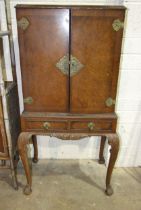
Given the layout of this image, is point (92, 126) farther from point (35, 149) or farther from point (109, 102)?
point (35, 149)

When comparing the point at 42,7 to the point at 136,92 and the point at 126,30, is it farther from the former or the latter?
the point at 136,92

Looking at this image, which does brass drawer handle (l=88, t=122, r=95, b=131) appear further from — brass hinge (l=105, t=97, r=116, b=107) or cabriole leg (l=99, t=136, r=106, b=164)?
cabriole leg (l=99, t=136, r=106, b=164)

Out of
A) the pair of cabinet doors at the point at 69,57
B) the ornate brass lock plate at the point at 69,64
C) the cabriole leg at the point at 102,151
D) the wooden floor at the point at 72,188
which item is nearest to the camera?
the pair of cabinet doors at the point at 69,57

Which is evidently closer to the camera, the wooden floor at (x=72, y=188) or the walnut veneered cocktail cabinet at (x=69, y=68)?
the walnut veneered cocktail cabinet at (x=69, y=68)

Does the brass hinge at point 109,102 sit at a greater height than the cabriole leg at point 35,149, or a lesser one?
greater

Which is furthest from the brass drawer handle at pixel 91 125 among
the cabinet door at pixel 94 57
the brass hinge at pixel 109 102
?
the brass hinge at pixel 109 102

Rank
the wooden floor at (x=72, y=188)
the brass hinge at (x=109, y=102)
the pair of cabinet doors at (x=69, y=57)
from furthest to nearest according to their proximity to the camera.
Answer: the wooden floor at (x=72, y=188)
the brass hinge at (x=109, y=102)
the pair of cabinet doors at (x=69, y=57)

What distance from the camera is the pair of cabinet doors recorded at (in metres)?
1.41

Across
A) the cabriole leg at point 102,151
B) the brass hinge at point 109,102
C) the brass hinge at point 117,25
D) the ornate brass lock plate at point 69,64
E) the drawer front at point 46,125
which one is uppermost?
the brass hinge at point 117,25

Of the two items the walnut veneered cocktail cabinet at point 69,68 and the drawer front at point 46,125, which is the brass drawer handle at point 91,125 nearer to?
the walnut veneered cocktail cabinet at point 69,68

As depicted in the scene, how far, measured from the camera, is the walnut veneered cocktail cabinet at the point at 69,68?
1414 millimetres

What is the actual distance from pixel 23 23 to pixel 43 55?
0.26 meters

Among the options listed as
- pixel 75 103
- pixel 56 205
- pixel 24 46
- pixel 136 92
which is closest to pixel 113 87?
pixel 75 103

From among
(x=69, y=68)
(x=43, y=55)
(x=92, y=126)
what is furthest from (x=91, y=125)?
(x=43, y=55)
